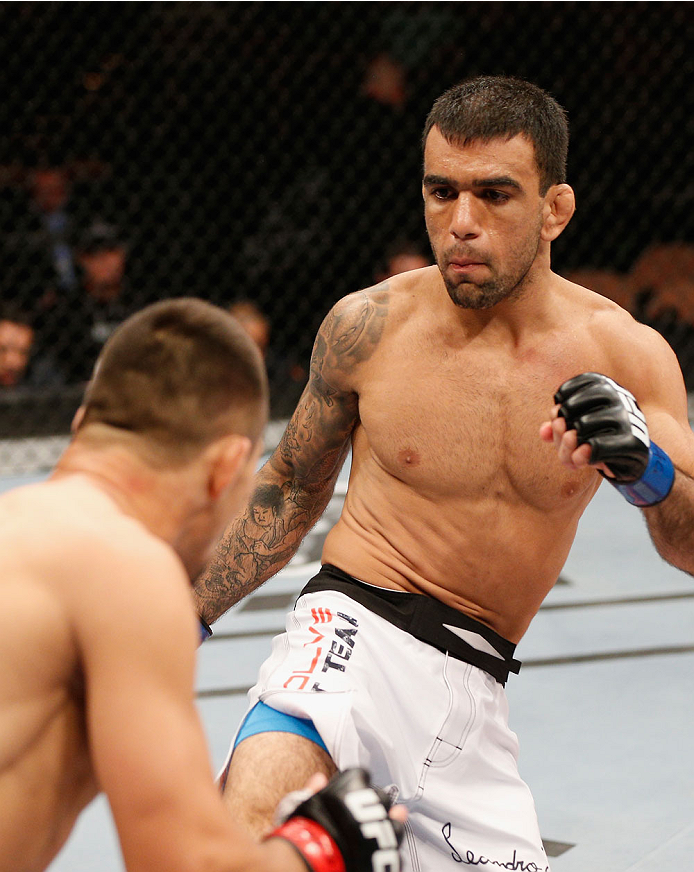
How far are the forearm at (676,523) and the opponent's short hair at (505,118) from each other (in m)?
0.54

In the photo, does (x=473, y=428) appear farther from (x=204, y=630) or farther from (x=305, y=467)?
(x=204, y=630)

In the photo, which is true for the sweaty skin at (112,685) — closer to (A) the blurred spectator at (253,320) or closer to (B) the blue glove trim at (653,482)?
(B) the blue glove trim at (653,482)

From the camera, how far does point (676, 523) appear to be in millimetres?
1697

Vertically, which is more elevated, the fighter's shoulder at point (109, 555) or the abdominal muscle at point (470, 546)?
the fighter's shoulder at point (109, 555)

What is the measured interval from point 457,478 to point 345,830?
2.77 ft

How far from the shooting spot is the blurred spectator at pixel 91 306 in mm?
5395

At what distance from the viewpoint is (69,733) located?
3.33ft

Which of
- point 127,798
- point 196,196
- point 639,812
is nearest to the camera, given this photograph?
point 127,798

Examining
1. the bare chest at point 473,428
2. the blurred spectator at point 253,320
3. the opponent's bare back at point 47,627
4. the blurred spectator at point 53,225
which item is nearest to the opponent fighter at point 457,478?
the bare chest at point 473,428

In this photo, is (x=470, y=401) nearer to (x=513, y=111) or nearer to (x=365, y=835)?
(x=513, y=111)

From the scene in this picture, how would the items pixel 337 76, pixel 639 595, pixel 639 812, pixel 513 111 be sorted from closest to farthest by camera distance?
pixel 513 111
pixel 639 812
pixel 639 595
pixel 337 76

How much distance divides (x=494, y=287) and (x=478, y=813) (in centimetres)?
83

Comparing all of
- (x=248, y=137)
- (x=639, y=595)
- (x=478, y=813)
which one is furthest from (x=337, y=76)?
(x=478, y=813)

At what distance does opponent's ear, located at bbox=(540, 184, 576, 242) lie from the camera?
73.1 inches
